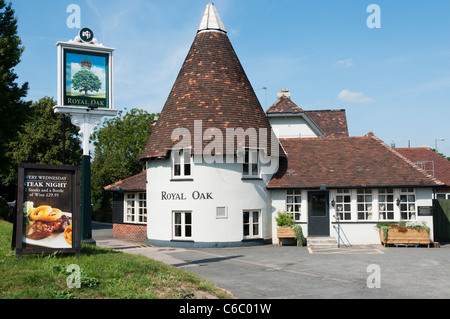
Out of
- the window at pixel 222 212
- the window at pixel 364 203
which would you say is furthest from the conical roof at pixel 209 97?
the window at pixel 364 203

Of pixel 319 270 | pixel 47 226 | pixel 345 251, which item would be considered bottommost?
pixel 345 251

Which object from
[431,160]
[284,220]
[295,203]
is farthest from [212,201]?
[431,160]

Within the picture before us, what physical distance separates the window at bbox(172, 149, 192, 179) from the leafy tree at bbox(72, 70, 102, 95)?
7.45 metres

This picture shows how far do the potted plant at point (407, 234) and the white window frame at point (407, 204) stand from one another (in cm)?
110

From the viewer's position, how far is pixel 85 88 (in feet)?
49.8

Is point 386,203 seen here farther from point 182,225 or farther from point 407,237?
point 182,225

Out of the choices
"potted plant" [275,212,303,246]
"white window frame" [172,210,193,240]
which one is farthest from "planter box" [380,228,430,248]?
"white window frame" [172,210,193,240]

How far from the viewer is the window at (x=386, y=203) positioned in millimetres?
22531

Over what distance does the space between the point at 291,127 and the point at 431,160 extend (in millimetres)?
12880

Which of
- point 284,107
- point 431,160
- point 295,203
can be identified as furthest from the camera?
point 431,160

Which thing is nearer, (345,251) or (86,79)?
(86,79)

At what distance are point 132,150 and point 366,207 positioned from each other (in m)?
26.7

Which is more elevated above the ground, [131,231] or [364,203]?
[364,203]
